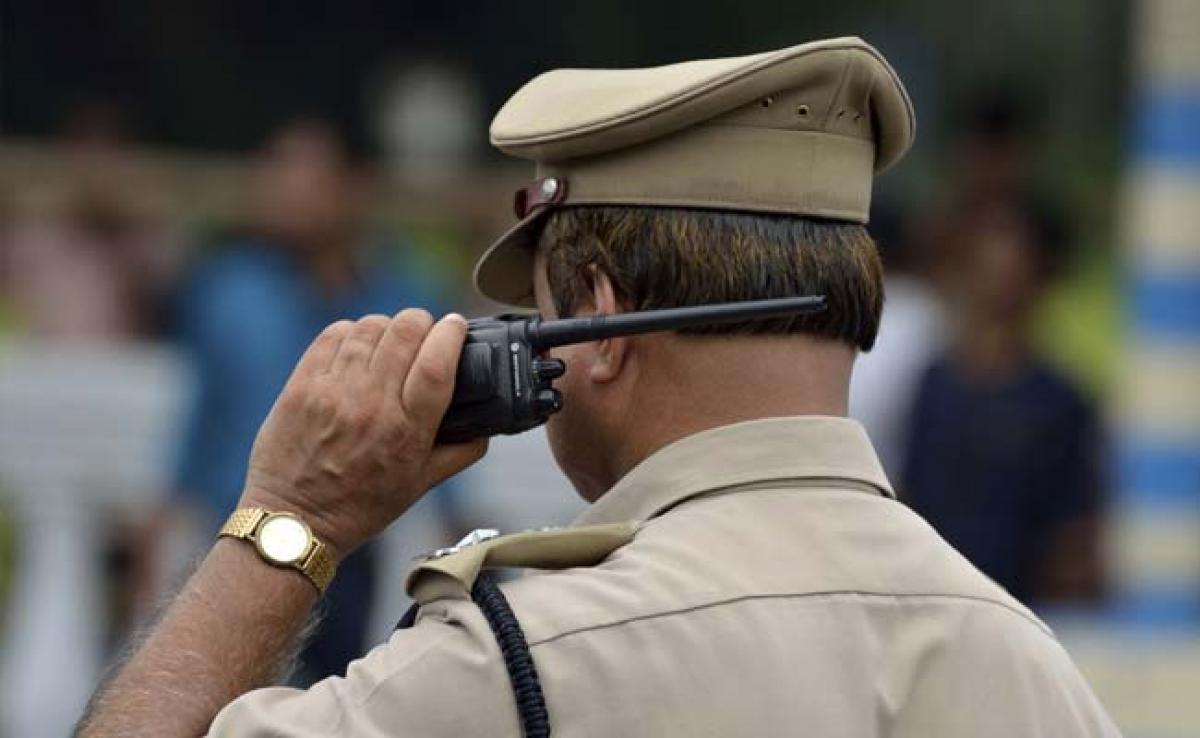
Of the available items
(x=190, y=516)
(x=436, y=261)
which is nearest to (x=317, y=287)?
(x=190, y=516)

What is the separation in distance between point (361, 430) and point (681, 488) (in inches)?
11.4

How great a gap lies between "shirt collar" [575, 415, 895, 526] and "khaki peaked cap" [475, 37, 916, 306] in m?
0.20

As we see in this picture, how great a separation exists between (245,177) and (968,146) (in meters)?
2.26

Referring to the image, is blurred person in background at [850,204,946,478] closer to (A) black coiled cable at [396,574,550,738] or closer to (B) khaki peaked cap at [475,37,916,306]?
(B) khaki peaked cap at [475,37,916,306]

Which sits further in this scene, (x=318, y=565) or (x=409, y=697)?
(x=318, y=565)

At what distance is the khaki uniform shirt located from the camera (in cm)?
221

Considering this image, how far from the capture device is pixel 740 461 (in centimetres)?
239

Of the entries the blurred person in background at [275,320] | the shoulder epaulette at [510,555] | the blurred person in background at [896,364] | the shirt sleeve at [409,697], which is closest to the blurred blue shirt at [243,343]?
the blurred person in background at [275,320]

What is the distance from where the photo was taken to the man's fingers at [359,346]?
2389mm

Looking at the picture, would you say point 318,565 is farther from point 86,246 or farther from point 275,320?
point 86,246

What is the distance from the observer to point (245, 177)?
8352 millimetres

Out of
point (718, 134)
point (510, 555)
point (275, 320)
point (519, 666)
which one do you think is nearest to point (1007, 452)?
point (275, 320)

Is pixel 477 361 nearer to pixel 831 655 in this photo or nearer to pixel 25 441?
pixel 831 655

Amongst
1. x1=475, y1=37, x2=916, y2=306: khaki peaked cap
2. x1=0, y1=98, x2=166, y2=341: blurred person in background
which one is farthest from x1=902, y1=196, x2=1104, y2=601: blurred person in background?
x1=475, y1=37, x2=916, y2=306: khaki peaked cap
